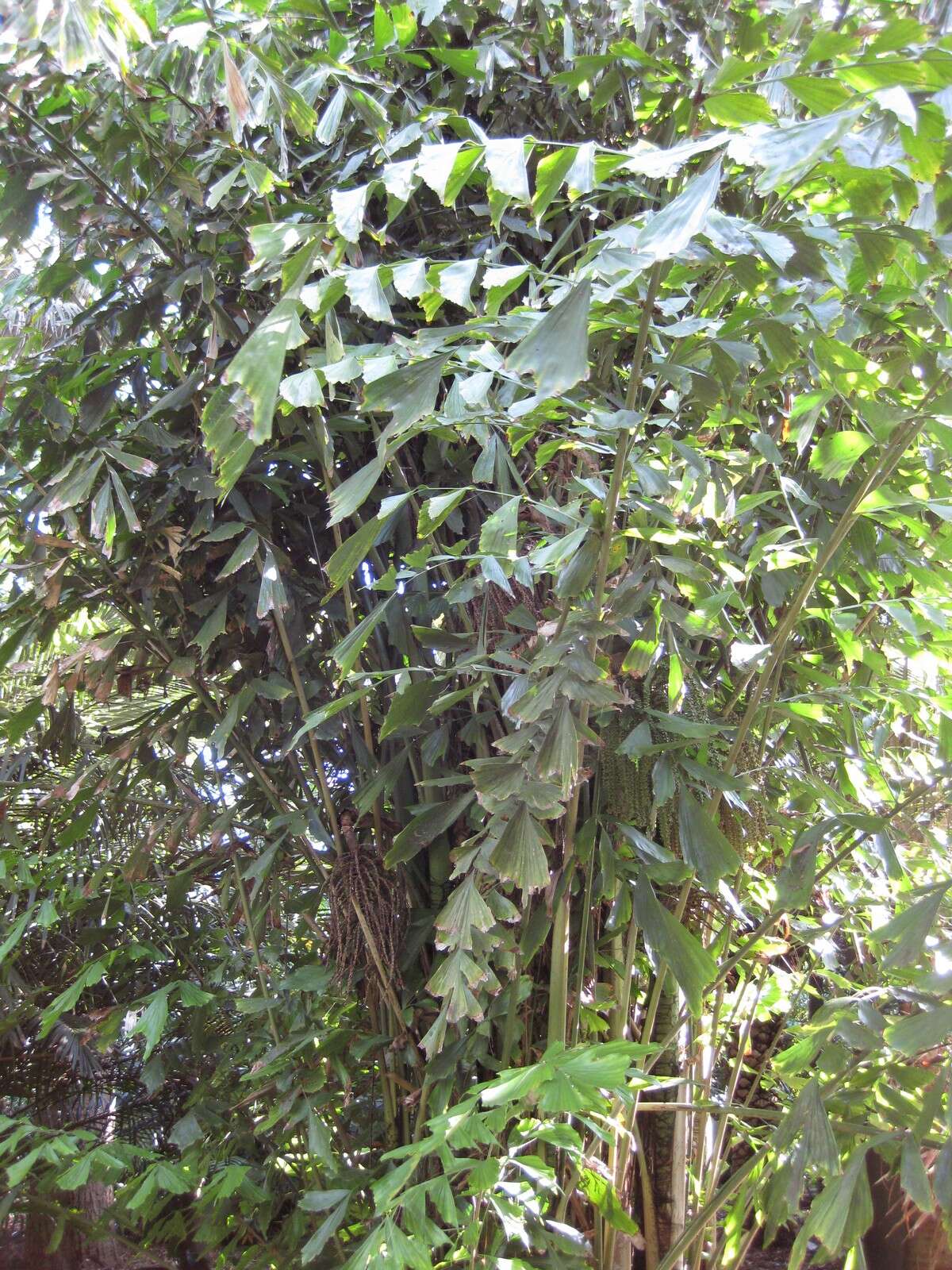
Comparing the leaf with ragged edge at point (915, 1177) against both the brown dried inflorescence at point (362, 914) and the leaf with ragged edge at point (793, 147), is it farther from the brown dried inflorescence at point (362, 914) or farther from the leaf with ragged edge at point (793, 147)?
Result: the leaf with ragged edge at point (793, 147)

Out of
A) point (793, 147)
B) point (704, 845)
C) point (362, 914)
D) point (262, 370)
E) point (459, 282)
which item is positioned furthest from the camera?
point (362, 914)

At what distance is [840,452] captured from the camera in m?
1.09

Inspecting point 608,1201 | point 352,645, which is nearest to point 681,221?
point 352,645

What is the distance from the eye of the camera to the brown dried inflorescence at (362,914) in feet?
4.41

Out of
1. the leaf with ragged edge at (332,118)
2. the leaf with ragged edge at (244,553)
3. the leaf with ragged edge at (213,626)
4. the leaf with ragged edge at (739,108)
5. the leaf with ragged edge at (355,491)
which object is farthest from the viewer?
the leaf with ragged edge at (213,626)

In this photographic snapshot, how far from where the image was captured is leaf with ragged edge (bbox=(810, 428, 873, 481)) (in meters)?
1.08

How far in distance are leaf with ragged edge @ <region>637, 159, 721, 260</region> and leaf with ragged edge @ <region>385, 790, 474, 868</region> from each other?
2.49 ft

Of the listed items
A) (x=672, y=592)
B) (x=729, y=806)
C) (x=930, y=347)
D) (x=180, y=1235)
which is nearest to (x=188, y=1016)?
(x=180, y=1235)

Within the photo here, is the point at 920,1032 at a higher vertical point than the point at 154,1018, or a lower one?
higher

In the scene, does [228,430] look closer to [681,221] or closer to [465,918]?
[681,221]

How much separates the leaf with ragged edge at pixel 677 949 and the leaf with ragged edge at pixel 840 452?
0.54 meters

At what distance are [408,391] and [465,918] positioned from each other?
1.82ft

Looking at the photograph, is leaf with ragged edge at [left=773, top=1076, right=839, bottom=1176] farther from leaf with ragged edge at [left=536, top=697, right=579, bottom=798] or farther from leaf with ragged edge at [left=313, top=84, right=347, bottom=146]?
leaf with ragged edge at [left=313, top=84, right=347, bottom=146]

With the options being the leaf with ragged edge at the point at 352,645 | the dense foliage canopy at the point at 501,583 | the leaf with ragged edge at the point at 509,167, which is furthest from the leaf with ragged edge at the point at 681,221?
the leaf with ragged edge at the point at 352,645
